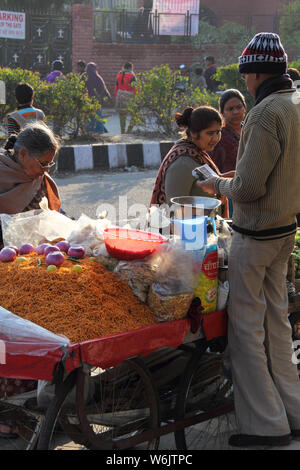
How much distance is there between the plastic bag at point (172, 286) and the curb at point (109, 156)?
6960mm

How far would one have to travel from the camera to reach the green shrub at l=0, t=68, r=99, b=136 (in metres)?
10.5

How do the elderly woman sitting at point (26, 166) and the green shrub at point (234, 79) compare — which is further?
the green shrub at point (234, 79)

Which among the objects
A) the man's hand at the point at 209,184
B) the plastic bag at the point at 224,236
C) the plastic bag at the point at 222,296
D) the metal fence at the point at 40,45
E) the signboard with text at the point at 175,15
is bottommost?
the plastic bag at the point at 222,296

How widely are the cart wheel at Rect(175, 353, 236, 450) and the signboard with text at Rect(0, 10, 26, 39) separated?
58.9 feet

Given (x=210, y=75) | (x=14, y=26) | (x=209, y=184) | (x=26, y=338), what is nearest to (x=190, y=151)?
(x=209, y=184)

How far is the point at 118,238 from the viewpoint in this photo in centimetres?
289

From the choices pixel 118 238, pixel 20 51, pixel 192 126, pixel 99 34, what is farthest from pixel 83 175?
pixel 99 34

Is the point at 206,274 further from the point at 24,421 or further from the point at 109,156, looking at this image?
the point at 109,156

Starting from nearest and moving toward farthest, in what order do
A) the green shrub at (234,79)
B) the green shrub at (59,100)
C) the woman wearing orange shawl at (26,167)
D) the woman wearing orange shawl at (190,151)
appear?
the woman wearing orange shawl at (26,167)
the woman wearing orange shawl at (190,151)
the green shrub at (59,100)
the green shrub at (234,79)

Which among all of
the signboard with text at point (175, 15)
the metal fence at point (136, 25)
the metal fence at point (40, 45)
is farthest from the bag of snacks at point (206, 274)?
the signboard with text at point (175, 15)

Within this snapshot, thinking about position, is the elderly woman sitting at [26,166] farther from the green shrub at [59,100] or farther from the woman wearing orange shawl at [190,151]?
the green shrub at [59,100]

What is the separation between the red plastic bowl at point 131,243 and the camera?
2.85 metres

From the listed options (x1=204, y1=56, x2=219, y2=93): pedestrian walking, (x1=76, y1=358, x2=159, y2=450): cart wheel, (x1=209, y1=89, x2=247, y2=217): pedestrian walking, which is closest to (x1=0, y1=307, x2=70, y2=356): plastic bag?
(x1=76, y1=358, x2=159, y2=450): cart wheel

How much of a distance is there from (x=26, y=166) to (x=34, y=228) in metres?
0.53
